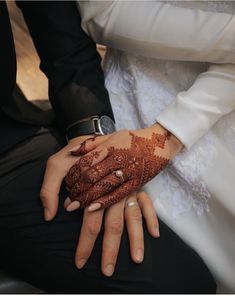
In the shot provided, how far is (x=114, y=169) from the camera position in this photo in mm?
676

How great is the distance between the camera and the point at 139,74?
→ 0.81 m

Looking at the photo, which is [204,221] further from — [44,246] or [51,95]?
[51,95]

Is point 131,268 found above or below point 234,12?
below

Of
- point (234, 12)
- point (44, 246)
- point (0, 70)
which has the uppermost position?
point (234, 12)

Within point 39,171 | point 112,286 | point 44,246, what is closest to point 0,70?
point 39,171

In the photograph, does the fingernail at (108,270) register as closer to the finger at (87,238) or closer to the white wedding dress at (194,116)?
the finger at (87,238)

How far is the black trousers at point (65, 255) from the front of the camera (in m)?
0.68

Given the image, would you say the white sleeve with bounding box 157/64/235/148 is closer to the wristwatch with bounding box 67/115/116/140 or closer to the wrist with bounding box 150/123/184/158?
the wrist with bounding box 150/123/184/158

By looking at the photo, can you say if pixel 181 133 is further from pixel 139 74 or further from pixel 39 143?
pixel 39 143

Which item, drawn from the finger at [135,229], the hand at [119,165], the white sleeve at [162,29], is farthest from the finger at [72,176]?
the white sleeve at [162,29]

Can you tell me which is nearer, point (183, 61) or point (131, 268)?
point (131, 268)

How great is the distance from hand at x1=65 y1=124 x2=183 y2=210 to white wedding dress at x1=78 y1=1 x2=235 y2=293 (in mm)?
30

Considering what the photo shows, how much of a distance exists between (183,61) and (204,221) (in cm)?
30

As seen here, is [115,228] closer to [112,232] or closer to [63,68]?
[112,232]
